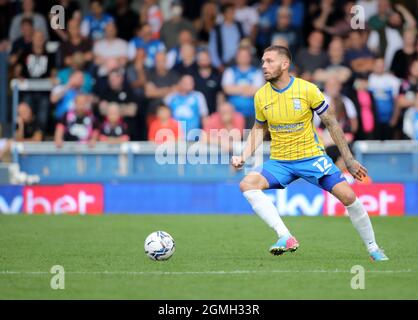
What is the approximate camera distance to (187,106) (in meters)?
17.5

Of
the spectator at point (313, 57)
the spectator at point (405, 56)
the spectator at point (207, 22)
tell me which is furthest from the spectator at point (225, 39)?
the spectator at point (405, 56)

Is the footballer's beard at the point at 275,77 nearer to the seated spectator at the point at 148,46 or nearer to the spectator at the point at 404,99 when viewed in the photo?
the spectator at the point at 404,99

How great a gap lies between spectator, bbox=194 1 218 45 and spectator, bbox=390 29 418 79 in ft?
11.3

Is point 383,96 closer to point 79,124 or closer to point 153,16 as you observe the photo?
point 153,16

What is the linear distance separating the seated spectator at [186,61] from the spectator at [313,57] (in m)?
1.86

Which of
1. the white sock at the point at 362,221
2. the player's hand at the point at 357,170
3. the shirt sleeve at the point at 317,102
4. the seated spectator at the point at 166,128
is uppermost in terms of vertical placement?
the seated spectator at the point at 166,128

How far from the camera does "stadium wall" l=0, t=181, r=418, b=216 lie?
1645cm

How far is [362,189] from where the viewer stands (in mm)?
16188

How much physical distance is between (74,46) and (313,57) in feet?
14.5

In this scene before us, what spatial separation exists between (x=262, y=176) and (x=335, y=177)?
29.2 inches

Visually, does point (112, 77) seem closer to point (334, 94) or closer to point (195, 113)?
point (195, 113)

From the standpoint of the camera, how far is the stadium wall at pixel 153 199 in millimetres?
16453

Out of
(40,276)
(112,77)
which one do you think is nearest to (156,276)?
(40,276)

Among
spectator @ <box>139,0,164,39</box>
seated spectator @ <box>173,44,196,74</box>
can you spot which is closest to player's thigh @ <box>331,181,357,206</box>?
seated spectator @ <box>173,44,196,74</box>
